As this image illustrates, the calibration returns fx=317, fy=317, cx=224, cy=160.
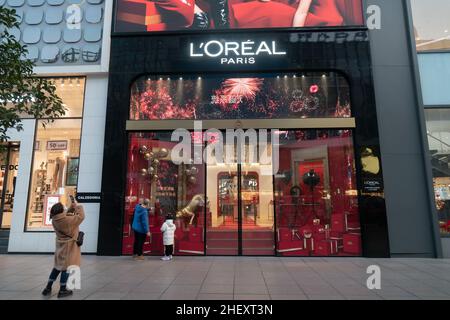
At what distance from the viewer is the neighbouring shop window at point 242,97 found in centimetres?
1052

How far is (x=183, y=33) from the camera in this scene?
35.4 ft

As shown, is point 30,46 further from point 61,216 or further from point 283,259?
point 283,259

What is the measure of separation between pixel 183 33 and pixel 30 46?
5.44 metres

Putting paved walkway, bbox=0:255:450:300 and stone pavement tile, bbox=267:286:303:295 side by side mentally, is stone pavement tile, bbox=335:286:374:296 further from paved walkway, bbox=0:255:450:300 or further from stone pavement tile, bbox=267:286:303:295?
stone pavement tile, bbox=267:286:303:295

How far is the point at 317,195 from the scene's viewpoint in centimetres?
1020

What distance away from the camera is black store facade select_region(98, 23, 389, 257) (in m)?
9.91

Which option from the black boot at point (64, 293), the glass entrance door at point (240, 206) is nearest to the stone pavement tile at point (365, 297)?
the glass entrance door at point (240, 206)

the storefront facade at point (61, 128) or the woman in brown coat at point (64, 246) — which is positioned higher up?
the storefront facade at point (61, 128)

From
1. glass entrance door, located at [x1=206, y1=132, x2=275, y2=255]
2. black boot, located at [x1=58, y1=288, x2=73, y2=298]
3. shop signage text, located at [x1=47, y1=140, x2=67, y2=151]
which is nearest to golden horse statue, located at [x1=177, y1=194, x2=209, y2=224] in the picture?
glass entrance door, located at [x1=206, y1=132, x2=275, y2=255]

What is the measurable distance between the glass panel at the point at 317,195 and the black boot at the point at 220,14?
430cm

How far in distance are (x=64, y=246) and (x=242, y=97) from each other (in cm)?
706

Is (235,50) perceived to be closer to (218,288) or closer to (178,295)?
(218,288)

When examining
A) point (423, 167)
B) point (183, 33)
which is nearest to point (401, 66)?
point (423, 167)

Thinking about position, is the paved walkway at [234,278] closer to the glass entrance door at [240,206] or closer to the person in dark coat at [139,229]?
the person in dark coat at [139,229]
